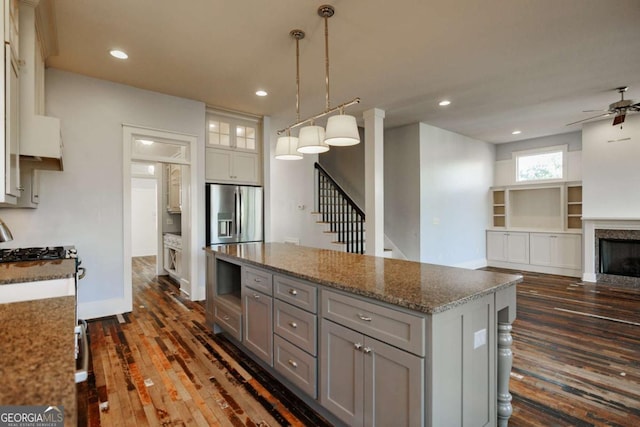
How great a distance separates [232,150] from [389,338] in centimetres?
427

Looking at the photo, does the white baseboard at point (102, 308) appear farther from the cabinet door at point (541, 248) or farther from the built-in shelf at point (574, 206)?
the built-in shelf at point (574, 206)

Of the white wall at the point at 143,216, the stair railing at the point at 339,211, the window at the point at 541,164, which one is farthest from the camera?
the white wall at the point at 143,216

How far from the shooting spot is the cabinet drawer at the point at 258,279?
2.39m

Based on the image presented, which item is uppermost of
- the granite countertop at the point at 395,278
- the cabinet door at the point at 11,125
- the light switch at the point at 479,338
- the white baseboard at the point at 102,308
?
the cabinet door at the point at 11,125

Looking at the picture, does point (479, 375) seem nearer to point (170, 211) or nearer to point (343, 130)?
point (343, 130)

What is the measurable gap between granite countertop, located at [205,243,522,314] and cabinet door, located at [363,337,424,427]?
0.25 meters

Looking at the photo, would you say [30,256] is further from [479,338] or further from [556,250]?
[556,250]

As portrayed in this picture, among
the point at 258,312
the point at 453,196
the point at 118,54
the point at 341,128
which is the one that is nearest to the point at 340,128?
the point at 341,128

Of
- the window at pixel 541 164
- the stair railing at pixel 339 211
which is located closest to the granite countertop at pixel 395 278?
the stair railing at pixel 339 211

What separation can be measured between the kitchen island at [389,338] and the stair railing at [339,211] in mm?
3352

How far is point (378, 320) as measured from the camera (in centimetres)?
158

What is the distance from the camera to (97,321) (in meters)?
3.75

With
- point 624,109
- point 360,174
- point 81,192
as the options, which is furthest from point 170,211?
point 624,109

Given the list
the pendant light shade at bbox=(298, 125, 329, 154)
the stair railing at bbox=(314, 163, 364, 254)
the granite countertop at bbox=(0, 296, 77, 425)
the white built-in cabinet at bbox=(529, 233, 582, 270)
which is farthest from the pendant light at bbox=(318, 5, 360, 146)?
the white built-in cabinet at bbox=(529, 233, 582, 270)
